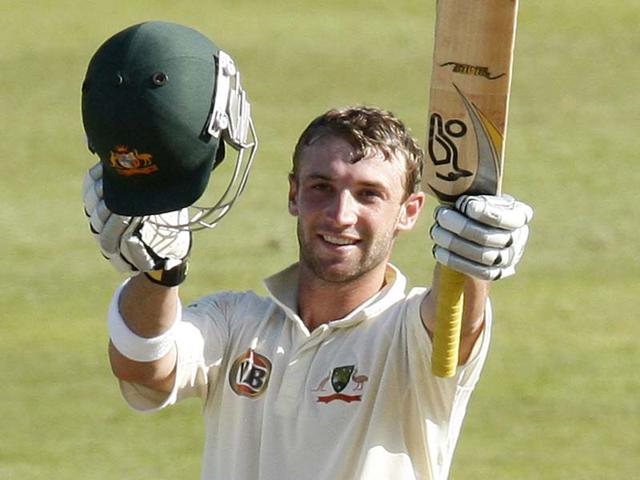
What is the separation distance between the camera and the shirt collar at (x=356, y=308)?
4.39 m

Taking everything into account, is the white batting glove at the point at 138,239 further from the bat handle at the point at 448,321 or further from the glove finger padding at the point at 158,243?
the bat handle at the point at 448,321

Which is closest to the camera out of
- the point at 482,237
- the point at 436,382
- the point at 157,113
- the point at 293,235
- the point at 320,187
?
the point at 482,237

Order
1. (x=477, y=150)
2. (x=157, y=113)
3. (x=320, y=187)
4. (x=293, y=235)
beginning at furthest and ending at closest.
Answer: (x=293, y=235), (x=320, y=187), (x=477, y=150), (x=157, y=113)

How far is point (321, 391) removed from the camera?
4328mm

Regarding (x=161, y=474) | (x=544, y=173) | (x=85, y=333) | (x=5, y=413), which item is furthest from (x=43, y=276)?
(x=544, y=173)

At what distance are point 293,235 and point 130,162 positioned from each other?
709 cm

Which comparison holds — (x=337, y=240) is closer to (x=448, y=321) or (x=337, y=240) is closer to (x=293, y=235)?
(x=448, y=321)

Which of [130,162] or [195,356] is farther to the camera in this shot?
[195,356]

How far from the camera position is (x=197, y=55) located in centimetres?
410

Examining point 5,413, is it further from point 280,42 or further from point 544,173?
point 280,42

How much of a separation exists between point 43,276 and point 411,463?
6558 mm

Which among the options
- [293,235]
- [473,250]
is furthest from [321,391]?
[293,235]

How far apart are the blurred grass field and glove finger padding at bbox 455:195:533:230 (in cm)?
409

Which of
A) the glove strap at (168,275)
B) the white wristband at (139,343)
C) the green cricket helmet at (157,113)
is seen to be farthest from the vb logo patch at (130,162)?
the white wristband at (139,343)
